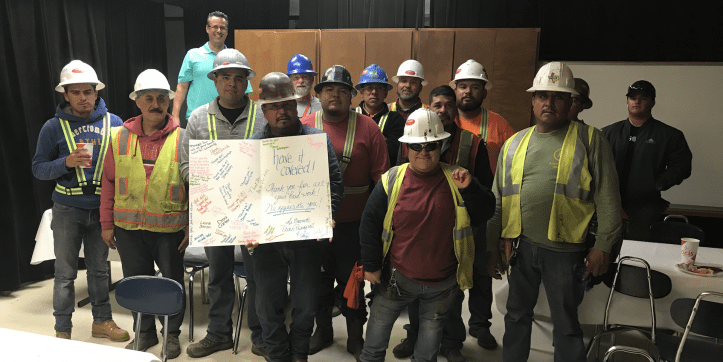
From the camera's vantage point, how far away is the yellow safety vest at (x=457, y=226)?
2.45 m

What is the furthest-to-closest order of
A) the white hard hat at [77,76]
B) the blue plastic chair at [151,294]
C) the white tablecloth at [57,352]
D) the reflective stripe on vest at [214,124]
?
the white hard hat at [77,76]
the reflective stripe on vest at [214,124]
the blue plastic chair at [151,294]
the white tablecloth at [57,352]

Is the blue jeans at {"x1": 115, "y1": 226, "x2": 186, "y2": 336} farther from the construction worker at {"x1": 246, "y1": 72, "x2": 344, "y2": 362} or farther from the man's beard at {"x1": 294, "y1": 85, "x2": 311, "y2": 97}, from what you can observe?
the man's beard at {"x1": 294, "y1": 85, "x2": 311, "y2": 97}

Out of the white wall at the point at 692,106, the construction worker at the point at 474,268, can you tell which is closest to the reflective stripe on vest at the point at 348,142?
the construction worker at the point at 474,268

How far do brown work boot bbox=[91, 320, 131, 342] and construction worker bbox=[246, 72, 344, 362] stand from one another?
129 centimetres

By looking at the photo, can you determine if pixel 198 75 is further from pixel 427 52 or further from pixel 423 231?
pixel 423 231

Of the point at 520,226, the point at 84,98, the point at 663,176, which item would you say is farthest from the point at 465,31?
the point at 84,98

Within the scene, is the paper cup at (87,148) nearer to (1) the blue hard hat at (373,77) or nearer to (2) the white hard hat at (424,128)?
(1) the blue hard hat at (373,77)

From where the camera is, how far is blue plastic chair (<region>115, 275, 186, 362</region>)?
8.28ft

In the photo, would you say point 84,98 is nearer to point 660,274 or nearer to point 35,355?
point 35,355

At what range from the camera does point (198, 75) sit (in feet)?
15.2

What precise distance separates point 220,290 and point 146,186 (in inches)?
32.6

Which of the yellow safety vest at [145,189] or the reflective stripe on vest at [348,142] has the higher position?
the reflective stripe on vest at [348,142]

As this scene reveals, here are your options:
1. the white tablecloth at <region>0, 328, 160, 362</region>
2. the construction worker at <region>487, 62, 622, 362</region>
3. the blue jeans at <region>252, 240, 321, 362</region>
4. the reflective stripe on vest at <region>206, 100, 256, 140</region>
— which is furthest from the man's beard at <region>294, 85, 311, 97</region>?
the white tablecloth at <region>0, 328, 160, 362</region>

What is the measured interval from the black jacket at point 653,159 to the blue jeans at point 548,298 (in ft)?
5.90
